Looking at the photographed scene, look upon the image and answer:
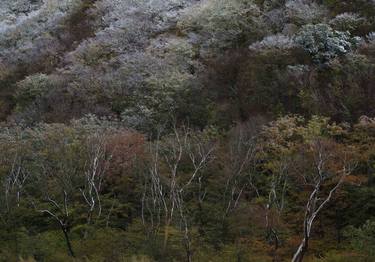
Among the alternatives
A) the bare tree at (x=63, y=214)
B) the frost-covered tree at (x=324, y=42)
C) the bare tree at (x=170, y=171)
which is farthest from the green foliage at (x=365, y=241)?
the frost-covered tree at (x=324, y=42)

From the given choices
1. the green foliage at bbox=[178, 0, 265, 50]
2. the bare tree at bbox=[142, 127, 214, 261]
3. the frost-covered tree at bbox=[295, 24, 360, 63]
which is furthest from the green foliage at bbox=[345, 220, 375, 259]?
the green foliage at bbox=[178, 0, 265, 50]

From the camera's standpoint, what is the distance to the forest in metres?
20.1

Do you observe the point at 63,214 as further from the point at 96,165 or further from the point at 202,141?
the point at 202,141

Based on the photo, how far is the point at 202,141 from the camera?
84.5ft

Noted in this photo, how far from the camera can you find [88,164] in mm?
25297

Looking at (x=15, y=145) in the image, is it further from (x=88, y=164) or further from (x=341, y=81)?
(x=341, y=81)

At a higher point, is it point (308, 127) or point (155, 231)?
point (308, 127)

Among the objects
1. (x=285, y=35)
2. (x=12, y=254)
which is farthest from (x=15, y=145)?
(x=285, y=35)

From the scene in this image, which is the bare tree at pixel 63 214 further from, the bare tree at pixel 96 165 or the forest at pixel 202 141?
the bare tree at pixel 96 165

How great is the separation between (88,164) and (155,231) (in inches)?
245

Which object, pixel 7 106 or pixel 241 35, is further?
pixel 7 106

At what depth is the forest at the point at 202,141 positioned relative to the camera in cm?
2011

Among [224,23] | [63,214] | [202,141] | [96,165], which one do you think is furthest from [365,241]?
[224,23]

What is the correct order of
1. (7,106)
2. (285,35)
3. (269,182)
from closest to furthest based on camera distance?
1. (269,182)
2. (285,35)
3. (7,106)
